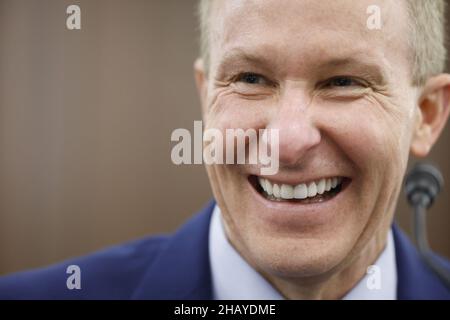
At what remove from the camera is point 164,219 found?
2289 millimetres

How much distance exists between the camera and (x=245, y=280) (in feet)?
3.84

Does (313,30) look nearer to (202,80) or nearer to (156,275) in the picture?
(202,80)

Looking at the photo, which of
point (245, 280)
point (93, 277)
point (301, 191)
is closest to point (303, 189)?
point (301, 191)

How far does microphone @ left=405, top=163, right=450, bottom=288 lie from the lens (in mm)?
1283

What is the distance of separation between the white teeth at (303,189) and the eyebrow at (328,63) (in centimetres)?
20

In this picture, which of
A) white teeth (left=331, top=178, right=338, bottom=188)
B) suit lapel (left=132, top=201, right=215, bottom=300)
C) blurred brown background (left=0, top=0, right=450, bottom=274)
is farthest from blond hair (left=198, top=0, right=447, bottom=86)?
blurred brown background (left=0, top=0, right=450, bottom=274)

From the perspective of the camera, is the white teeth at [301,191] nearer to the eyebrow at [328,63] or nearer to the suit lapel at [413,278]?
the eyebrow at [328,63]

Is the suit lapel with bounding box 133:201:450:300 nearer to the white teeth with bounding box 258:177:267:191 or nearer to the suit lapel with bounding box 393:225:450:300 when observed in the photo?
the suit lapel with bounding box 393:225:450:300

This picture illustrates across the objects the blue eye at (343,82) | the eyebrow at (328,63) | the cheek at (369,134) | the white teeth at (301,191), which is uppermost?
the eyebrow at (328,63)

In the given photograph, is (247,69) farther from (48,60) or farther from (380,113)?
(48,60)

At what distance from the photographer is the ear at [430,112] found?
116cm

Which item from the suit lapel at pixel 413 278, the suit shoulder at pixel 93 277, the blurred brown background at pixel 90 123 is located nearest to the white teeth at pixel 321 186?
the suit lapel at pixel 413 278
